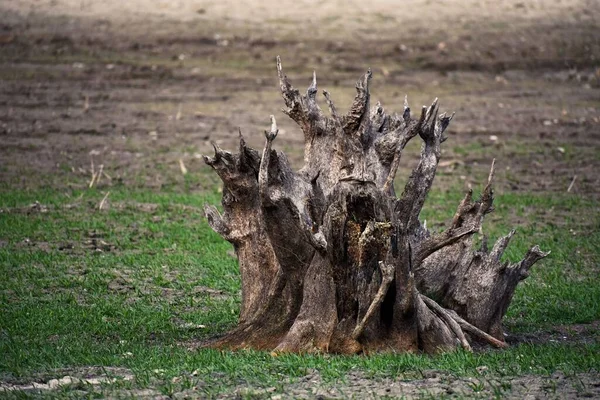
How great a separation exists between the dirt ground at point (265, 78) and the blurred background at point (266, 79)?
36 millimetres

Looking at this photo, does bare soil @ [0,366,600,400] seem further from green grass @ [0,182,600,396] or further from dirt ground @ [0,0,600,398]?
dirt ground @ [0,0,600,398]

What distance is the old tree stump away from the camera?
7.32 meters

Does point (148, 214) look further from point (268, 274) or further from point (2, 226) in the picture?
point (268, 274)

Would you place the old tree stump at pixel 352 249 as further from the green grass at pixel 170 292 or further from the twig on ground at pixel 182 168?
the twig on ground at pixel 182 168

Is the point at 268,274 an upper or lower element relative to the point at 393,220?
lower

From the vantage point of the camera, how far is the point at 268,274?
792 centimetres

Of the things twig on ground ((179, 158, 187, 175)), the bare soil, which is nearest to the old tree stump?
the bare soil

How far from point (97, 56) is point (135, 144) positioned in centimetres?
472

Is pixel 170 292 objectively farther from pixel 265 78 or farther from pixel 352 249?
pixel 265 78

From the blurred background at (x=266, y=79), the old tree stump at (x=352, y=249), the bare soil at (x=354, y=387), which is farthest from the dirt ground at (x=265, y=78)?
the bare soil at (x=354, y=387)

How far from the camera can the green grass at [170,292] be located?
6.87 meters

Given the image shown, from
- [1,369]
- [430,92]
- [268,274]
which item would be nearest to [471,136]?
[430,92]

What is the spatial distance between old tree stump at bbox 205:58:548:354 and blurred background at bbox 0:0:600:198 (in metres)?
5.79

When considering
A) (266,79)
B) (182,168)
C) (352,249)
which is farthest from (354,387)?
(266,79)
